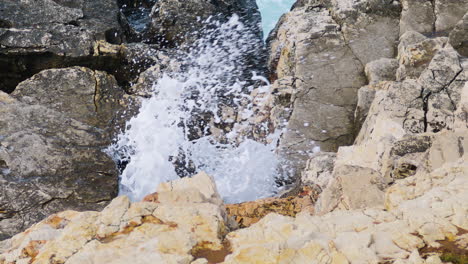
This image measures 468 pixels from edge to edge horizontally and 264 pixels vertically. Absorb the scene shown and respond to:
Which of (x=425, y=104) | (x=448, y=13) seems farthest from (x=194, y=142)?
(x=448, y=13)

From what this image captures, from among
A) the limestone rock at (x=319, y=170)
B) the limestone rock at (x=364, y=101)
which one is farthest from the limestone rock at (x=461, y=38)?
the limestone rock at (x=319, y=170)

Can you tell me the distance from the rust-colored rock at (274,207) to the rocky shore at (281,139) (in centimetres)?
4

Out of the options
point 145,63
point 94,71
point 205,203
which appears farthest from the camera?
point 145,63

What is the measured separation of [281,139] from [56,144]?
632 cm

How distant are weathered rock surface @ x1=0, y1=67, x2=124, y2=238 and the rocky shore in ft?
0.12

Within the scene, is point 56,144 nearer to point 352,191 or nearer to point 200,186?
point 200,186

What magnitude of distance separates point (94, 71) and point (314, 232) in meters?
10.7

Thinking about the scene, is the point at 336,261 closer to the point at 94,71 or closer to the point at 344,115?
the point at 344,115

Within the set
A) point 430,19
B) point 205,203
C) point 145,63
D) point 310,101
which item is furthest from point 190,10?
point 205,203

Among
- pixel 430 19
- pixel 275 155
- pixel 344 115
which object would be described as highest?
pixel 430 19

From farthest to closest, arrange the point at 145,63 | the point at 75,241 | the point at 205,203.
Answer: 1. the point at 145,63
2. the point at 205,203
3. the point at 75,241

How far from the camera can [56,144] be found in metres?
12.4

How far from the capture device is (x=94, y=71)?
49.1 feet

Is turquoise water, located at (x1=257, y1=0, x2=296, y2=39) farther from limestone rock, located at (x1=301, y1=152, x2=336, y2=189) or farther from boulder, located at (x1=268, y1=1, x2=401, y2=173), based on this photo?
limestone rock, located at (x1=301, y1=152, x2=336, y2=189)
